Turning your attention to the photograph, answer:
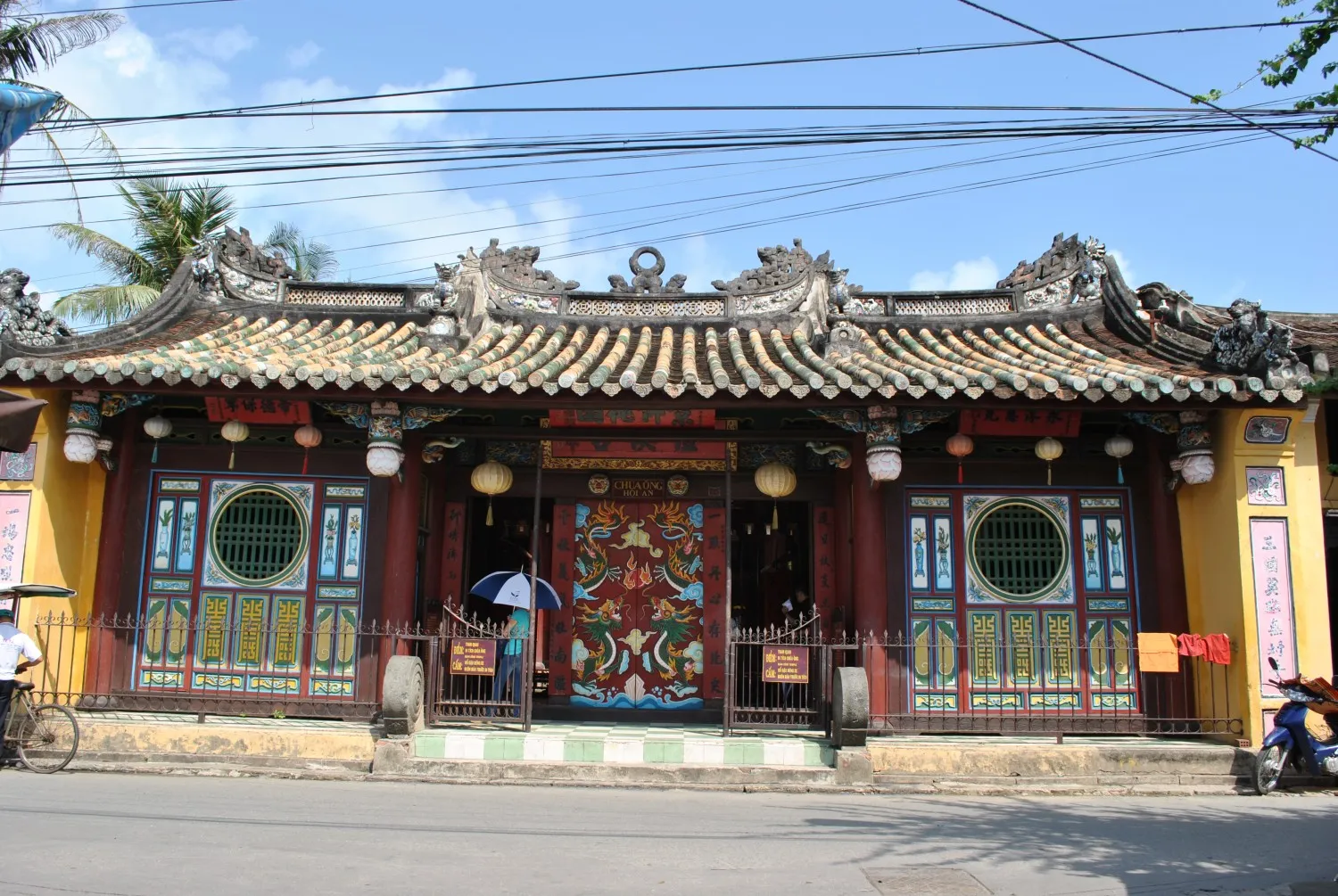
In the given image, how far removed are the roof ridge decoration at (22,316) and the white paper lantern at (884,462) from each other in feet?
24.6

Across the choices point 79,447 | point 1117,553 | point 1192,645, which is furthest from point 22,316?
point 1192,645

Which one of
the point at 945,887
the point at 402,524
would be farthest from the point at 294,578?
the point at 945,887

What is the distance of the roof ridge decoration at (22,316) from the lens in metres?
9.14

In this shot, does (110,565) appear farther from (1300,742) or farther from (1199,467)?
(1300,742)

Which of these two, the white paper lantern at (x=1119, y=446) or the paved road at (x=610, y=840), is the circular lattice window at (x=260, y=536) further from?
the white paper lantern at (x=1119, y=446)

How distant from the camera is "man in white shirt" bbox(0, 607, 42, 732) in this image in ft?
27.4

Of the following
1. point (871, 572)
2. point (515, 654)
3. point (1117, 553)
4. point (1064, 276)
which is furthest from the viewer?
point (1064, 276)

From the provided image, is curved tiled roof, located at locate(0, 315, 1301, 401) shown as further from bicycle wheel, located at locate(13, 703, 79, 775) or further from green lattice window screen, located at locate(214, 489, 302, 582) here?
bicycle wheel, located at locate(13, 703, 79, 775)

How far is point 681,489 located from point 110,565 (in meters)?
5.50

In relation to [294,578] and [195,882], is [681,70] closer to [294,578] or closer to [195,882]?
[294,578]

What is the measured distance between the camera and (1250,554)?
877cm

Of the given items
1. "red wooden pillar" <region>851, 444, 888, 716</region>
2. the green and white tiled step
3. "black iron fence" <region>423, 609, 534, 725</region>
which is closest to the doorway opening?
"red wooden pillar" <region>851, 444, 888, 716</region>

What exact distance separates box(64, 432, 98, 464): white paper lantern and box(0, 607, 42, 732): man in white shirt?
1464 millimetres

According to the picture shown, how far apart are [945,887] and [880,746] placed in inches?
125
